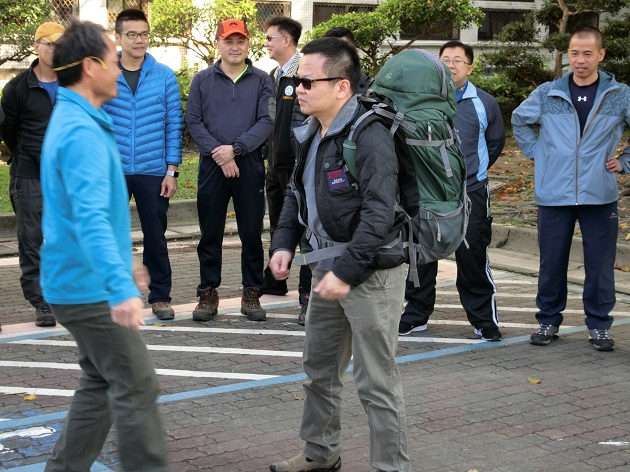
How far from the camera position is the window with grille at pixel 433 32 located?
74.2ft

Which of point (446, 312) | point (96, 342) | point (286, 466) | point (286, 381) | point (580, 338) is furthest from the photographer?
point (446, 312)

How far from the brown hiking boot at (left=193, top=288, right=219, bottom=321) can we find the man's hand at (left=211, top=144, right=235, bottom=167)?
1.05 metres

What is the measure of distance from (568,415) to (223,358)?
235cm

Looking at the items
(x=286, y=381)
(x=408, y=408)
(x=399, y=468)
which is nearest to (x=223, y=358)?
(x=286, y=381)

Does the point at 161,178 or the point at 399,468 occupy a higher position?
the point at 161,178

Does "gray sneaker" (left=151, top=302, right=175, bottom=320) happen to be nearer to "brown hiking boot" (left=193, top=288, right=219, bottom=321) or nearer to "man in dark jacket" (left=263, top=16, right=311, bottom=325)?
"brown hiking boot" (left=193, top=288, right=219, bottom=321)

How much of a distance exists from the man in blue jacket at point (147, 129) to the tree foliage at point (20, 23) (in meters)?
10.3

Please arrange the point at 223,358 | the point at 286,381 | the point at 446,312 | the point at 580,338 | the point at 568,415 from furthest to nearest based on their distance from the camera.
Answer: the point at 446,312, the point at 580,338, the point at 223,358, the point at 286,381, the point at 568,415

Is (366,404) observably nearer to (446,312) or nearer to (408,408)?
(408,408)

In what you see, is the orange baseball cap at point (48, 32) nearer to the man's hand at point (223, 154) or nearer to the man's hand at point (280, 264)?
A: the man's hand at point (223, 154)

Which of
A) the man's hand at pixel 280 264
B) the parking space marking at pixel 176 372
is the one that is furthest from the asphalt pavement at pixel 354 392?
the man's hand at pixel 280 264

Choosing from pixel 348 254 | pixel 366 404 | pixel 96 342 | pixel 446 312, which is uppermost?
pixel 348 254

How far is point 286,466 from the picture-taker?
462 cm

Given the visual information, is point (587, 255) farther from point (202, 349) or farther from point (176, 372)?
point (176, 372)
